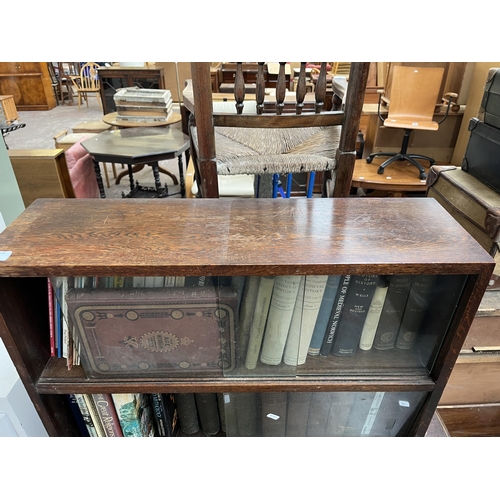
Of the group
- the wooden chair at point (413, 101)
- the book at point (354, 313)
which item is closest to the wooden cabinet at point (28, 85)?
the wooden chair at point (413, 101)

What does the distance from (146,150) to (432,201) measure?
2.10 metres

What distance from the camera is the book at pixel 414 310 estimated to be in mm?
775

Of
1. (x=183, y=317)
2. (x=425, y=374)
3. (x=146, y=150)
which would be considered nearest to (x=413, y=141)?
(x=146, y=150)

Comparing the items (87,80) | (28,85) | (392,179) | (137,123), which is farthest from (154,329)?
(28,85)

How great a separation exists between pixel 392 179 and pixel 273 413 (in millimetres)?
2164

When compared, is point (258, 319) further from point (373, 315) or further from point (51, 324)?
point (51, 324)

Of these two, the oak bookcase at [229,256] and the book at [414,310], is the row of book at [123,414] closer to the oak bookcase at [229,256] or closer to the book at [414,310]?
the oak bookcase at [229,256]

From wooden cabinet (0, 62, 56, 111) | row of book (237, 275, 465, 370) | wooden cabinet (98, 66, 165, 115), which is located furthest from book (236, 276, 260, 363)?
Result: wooden cabinet (0, 62, 56, 111)

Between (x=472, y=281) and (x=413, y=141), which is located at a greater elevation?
(x=472, y=281)

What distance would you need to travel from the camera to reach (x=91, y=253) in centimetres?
67

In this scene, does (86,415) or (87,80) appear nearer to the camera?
(86,415)

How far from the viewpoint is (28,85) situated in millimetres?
6680

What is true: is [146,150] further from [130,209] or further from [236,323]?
[236,323]

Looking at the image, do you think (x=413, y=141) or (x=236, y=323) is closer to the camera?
(x=236, y=323)
